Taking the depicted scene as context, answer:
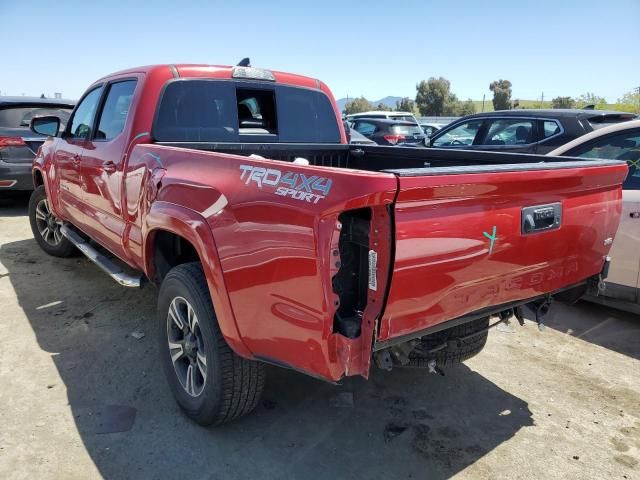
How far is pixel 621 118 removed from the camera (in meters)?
7.04

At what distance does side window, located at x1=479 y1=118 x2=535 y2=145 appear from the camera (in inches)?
281

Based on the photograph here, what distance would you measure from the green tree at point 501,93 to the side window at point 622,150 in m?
53.2

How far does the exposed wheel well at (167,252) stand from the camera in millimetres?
3232

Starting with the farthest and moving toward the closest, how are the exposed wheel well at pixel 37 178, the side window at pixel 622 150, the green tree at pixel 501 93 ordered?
the green tree at pixel 501 93, the exposed wheel well at pixel 37 178, the side window at pixel 622 150

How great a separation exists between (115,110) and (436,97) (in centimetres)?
5793

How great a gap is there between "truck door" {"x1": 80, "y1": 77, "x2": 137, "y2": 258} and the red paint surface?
2.09ft

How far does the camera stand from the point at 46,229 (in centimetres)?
598

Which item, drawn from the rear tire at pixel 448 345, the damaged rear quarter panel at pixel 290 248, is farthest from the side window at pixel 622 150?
the damaged rear quarter panel at pixel 290 248

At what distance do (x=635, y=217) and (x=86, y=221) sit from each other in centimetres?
447

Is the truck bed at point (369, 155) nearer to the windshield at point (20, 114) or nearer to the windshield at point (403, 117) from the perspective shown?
the windshield at point (20, 114)

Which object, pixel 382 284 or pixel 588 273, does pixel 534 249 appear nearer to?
pixel 588 273

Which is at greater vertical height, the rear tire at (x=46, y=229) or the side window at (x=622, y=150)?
the side window at (x=622, y=150)

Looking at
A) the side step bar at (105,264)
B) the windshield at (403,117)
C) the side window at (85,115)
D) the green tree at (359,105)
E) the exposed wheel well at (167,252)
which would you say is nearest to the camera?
the exposed wheel well at (167,252)

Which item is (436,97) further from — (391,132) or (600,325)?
(600,325)
